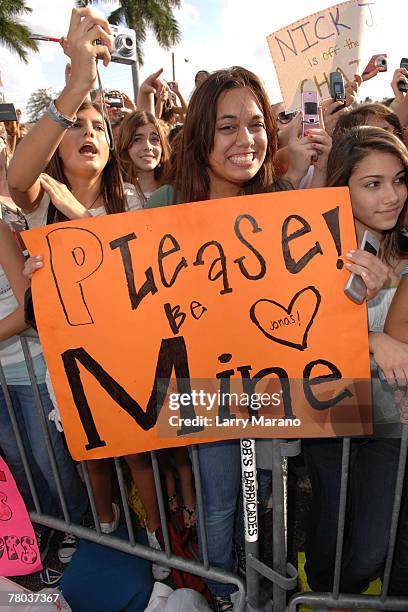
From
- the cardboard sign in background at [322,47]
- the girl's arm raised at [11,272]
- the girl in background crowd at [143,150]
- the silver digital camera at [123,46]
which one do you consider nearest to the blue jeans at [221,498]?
the girl's arm raised at [11,272]

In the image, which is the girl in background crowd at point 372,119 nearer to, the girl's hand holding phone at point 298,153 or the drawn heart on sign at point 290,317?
the girl's hand holding phone at point 298,153

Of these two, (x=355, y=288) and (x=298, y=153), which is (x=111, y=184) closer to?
(x=298, y=153)

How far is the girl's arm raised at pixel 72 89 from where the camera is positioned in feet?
4.93

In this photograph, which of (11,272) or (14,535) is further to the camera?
(14,535)

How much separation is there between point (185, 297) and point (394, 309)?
632mm

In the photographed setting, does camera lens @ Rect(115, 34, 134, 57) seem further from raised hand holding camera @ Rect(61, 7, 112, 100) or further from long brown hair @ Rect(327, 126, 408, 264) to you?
long brown hair @ Rect(327, 126, 408, 264)

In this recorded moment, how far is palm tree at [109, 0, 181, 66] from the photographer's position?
28328 millimetres

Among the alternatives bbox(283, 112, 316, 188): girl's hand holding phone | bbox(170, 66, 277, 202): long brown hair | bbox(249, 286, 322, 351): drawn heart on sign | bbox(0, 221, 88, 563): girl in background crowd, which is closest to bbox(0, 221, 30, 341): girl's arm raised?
bbox(0, 221, 88, 563): girl in background crowd

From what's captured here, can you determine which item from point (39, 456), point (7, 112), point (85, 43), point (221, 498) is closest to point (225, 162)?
point (85, 43)

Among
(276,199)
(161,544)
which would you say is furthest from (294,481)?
(276,199)

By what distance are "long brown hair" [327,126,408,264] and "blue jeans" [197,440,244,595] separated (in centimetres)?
90

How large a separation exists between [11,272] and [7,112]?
23.9 inches

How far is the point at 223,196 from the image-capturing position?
78.5 inches

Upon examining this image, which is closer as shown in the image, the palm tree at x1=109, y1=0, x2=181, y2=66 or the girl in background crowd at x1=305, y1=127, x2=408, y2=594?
the girl in background crowd at x1=305, y1=127, x2=408, y2=594
